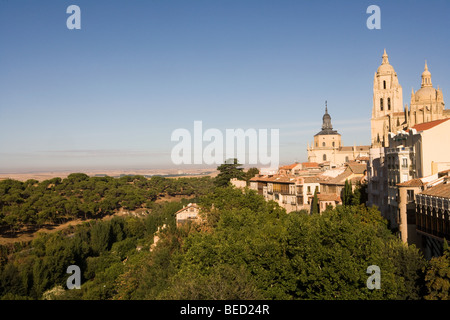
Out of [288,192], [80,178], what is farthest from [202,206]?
[80,178]

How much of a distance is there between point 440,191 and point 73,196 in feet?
241

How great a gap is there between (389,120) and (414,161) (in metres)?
67.2

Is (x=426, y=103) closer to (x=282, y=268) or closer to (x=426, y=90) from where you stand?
(x=426, y=90)

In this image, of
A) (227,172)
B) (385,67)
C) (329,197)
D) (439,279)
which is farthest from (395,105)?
(439,279)

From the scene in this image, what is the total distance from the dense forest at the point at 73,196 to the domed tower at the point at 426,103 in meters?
59.2

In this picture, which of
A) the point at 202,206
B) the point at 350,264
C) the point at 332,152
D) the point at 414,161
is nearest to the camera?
the point at 350,264

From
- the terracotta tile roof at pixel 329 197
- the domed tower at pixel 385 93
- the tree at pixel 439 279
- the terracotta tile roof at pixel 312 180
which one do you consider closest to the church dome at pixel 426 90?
the domed tower at pixel 385 93

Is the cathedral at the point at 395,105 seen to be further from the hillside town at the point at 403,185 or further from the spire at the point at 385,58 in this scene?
the hillside town at the point at 403,185

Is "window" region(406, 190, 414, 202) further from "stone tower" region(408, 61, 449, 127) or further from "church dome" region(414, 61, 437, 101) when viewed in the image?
"church dome" region(414, 61, 437, 101)

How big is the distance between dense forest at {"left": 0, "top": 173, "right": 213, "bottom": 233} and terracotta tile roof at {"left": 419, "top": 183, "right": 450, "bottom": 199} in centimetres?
6077

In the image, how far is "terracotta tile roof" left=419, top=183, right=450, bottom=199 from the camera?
23828 mm
